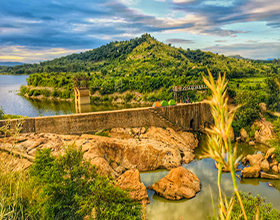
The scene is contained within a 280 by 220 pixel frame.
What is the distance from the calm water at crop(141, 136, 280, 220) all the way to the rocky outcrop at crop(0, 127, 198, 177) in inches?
46.6

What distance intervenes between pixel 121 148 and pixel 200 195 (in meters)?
8.13

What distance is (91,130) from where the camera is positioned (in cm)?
2445

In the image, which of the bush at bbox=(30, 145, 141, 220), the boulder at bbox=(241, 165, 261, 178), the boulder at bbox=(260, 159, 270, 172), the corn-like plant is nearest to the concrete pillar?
the bush at bbox=(30, 145, 141, 220)

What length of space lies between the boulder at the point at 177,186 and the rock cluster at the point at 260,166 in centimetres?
562

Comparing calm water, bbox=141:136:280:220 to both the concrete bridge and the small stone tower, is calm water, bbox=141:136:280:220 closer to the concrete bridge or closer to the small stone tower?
the concrete bridge

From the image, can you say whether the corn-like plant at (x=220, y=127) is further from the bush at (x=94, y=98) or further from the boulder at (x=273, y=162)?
the bush at (x=94, y=98)

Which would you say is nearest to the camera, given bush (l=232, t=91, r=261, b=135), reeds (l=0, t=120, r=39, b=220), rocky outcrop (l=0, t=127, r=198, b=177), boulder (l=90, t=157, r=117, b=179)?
reeds (l=0, t=120, r=39, b=220)

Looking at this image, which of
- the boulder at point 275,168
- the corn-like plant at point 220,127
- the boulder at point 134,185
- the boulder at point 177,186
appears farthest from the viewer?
the boulder at point 275,168

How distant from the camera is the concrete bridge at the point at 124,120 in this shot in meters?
22.5

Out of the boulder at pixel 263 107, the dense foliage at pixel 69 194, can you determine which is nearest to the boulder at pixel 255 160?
the boulder at pixel 263 107

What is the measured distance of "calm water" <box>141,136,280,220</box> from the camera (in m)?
16.4

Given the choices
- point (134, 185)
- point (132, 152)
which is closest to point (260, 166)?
point (132, 152)

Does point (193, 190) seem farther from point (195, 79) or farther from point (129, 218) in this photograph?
point (195, 79)

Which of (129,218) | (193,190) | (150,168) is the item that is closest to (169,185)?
(193,190)
